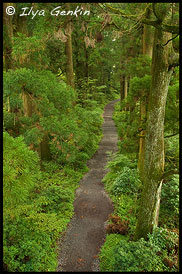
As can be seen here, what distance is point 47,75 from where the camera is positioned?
5.83m

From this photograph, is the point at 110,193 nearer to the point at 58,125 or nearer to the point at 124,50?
the point at 58,125

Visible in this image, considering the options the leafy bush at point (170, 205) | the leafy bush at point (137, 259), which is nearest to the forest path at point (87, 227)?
the leafy bush at point (137, 259)

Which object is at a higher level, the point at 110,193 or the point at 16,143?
the point at 16,143

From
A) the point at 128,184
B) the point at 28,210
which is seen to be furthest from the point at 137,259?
the point at 128,184

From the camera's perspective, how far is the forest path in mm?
5777

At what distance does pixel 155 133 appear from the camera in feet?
17.1

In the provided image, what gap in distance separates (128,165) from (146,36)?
6.32 metres

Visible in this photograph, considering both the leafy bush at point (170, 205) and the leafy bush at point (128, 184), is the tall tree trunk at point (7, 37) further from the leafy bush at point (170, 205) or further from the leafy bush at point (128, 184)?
the leafy bush at point (170, 205)

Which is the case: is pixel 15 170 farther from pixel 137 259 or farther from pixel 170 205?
pixel 170 205

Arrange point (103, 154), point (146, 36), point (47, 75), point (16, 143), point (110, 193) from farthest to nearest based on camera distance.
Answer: point (103, 154) < point (110, 193) < point (146, 36) < point (47, 75) < point (16, 143)

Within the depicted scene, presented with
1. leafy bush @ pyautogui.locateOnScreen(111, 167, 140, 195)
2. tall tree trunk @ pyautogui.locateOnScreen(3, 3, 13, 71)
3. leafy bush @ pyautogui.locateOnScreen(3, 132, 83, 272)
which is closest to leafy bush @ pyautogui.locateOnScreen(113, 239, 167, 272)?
leafy bush @ pyautogui.locateOnScreen(3, 132, 83, 272)

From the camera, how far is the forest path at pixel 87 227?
5.78 metres

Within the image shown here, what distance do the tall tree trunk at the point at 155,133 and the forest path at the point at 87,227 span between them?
1.92 meters

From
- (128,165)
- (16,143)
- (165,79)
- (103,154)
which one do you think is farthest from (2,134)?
(103,154)
